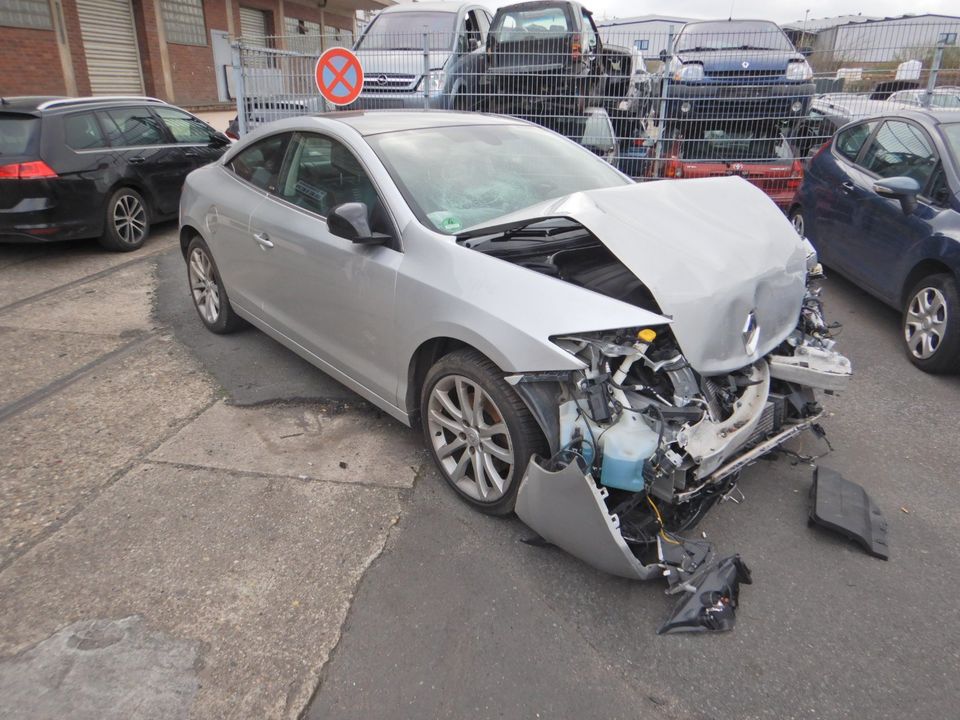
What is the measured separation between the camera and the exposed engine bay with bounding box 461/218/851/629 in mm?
2477

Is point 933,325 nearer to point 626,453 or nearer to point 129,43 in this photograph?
point 626,453

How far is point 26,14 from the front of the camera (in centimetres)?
1457

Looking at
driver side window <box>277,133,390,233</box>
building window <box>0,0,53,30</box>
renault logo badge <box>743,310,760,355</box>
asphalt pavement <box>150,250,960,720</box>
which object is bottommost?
asphalt pavement <box>150,250,960,720</box>

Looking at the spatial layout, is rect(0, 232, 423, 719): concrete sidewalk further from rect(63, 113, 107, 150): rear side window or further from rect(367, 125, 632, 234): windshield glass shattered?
rect(63, 113, 107, 150): rear side window

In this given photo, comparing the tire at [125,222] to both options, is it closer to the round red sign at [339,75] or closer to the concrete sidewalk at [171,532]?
the round red sign at [339,75]

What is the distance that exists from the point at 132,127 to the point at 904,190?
25.5 feet

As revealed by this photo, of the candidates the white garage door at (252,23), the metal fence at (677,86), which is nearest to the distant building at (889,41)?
the metal fence at (677,86)

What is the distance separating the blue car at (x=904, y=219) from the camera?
4.54m

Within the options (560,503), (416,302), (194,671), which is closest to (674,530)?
(560,503)

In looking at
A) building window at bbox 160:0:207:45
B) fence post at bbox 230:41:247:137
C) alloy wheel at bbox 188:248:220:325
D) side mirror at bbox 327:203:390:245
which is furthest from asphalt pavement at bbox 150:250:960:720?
building window at bbox 160:0:207:45

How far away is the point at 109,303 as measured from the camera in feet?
19.2

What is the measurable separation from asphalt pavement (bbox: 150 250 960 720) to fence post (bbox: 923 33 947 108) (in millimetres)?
7040

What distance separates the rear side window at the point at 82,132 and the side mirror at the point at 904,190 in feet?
24.5

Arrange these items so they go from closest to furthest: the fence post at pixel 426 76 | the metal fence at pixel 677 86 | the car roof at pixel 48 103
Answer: the car roof at pixel 48 103 < the metal fence at pixel 677 86 < the fence post at pixel 426 76
